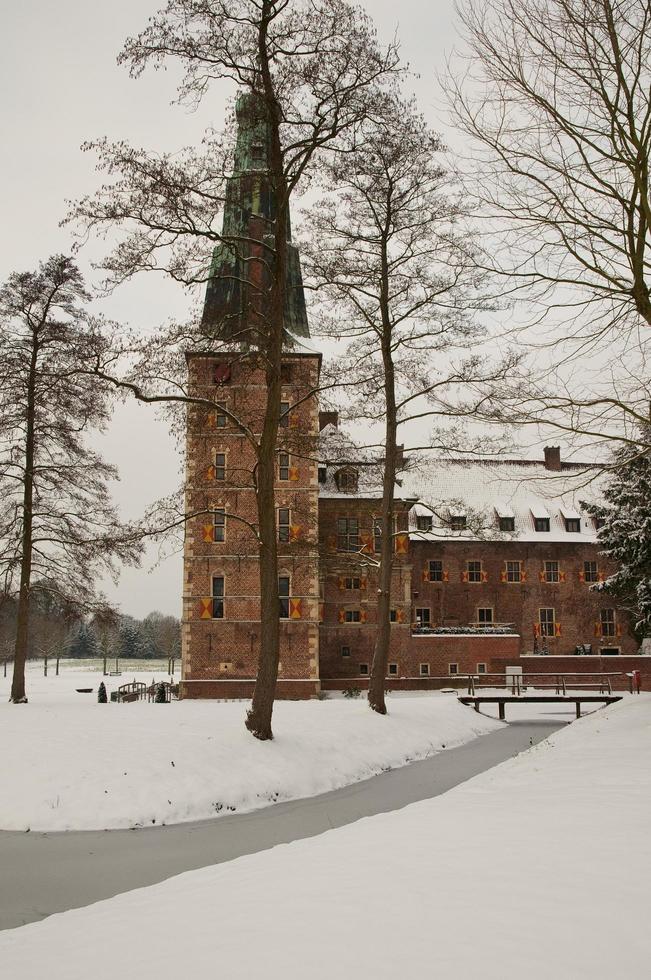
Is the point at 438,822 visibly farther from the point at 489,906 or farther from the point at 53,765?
the point at 53,765

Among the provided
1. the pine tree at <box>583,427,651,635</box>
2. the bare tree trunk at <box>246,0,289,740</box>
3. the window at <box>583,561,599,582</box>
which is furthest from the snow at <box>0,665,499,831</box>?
the window at <box>583,561,599,582</box>

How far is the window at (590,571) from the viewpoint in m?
44.2

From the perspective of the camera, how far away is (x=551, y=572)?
44188mm

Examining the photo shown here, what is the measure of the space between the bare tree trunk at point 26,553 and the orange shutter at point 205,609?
13796mm

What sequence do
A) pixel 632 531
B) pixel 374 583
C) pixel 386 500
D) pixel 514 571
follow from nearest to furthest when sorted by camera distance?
pixel 386 500 → pixel 632 531 → pixel 374 583 → pixel 514 571

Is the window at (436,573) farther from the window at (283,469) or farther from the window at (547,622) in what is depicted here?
the window at (283,469)

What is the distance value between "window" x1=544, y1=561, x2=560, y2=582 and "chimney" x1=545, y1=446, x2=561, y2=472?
6380 millimetres

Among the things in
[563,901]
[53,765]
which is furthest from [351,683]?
[563,901]

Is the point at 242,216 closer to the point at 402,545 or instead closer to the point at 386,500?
the point at 386,500

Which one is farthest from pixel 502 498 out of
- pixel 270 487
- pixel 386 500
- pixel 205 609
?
pixel 270 487

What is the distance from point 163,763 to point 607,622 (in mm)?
35859

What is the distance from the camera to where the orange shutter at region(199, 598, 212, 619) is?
115ft

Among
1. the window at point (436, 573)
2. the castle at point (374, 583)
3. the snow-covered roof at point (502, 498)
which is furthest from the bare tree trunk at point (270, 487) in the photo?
the window at point (436, 573)

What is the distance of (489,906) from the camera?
4855 millimetres
